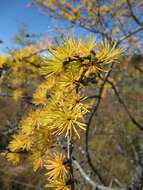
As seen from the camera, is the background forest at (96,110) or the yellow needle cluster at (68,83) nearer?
the yellow needle cluster at (68,83)

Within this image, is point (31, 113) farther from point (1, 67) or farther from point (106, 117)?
point (106, 117)

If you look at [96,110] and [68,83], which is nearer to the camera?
[68,83]

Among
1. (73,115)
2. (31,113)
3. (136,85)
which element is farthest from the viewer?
(136,85)

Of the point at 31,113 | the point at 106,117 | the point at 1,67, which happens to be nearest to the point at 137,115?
the point at 106,117

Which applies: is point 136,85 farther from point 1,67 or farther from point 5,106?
point 1,67

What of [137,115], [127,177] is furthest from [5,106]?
[127,177]

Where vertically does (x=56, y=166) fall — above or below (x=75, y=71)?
below

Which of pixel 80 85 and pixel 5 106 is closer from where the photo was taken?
pixel 80 85

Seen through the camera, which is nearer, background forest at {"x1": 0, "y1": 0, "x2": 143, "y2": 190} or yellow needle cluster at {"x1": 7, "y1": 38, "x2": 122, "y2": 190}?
yellow needle cluster at {"x1": 7, "y1": 38, "x2": 122, "y2": 190}

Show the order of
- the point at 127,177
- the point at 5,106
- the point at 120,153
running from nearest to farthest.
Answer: the point at 127,177 → the point at 120,153 → the point at 5,106

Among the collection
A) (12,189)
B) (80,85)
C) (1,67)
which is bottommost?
(12,189)
